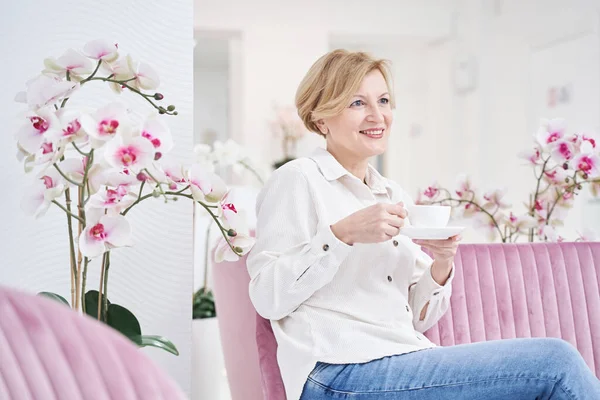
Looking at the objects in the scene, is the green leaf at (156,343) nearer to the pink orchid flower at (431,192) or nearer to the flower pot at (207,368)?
the flower pot at (207,368)

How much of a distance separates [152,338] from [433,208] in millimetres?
598

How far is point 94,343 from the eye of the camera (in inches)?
29.7

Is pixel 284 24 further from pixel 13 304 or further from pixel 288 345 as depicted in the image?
pixel 13 304

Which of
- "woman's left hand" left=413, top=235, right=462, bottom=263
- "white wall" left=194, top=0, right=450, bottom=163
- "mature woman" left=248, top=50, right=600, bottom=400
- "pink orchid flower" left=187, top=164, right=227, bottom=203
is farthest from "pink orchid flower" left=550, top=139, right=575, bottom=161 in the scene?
"white wall" left=194, top=0, right=450, bottom=163

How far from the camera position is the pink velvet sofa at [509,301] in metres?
1.91

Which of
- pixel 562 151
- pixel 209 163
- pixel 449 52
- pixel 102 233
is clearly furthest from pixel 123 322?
pixel 449 52

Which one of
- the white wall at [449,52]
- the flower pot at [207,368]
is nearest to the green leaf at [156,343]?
the flower pot at [207,368]

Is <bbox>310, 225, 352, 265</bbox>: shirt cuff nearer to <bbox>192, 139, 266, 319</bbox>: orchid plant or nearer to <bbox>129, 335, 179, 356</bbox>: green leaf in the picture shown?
<bbox>129, 335, 179, 356</bbox>: green leaf

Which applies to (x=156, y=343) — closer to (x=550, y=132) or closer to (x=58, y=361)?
(x=58, y=361)

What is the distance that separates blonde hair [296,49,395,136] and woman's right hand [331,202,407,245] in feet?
1.16

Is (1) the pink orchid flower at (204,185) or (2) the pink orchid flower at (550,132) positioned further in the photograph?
(2) the pink orchid flower at (550,132)

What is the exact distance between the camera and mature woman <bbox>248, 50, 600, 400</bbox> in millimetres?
1415

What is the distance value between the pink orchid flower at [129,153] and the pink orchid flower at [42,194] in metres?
0.11

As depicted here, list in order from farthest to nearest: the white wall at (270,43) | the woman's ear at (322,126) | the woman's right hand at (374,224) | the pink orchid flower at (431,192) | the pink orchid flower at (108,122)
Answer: the white wall at (270,43)
the pink orchid flower at (431,192)
the woman's ear at (322,126)
the woman's right hand at (374,224)
the pink orchid flower at (108,122)
